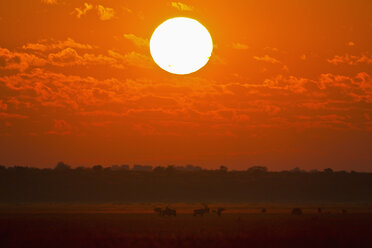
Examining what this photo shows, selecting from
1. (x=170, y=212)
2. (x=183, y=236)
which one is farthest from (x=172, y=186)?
(x=183, y=236)

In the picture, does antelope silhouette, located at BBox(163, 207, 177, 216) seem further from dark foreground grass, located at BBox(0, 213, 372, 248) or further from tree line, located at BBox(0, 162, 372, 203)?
tree line, located at BBox(0, 162, 372, 203)

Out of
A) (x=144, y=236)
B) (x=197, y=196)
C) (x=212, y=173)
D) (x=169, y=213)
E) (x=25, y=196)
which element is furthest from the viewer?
(x=212, y=173)

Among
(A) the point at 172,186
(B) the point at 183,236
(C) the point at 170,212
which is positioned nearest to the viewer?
(B) the point at 183,236

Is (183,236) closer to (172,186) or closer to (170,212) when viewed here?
(170,212)

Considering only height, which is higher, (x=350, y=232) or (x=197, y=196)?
(x=197, y=196)

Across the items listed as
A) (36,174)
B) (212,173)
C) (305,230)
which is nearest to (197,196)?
(212,173)

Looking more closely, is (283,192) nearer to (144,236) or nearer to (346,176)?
(346,176)

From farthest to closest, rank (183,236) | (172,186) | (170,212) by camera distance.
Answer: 1. (172,186)
2. (170,212)
3. (183,236)

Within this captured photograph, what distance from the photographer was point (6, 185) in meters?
166

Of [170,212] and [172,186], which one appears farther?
[172,186]

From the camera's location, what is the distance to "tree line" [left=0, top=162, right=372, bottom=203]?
164 m

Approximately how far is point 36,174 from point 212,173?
46.8 m

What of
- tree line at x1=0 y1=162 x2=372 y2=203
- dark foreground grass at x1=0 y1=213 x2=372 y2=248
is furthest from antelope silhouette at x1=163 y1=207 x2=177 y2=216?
tree line at x1=0 y1=162 x2=372 y2=203

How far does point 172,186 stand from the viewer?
17712cm
